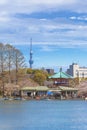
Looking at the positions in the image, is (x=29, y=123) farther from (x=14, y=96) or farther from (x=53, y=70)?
(x=53, y=70)

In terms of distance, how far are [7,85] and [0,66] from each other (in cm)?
423

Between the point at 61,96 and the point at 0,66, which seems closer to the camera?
the point at 0,66

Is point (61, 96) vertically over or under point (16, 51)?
under

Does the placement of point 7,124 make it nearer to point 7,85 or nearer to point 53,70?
point 7,85

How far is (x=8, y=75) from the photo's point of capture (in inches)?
3772

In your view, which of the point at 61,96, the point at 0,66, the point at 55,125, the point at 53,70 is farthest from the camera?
the point at 53,70

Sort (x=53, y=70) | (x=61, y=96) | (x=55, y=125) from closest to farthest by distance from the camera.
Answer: (x=55, y=125) → (x=61, y=96) → (x=53, y=70)

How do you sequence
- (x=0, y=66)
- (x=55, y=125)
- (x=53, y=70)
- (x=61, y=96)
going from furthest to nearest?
(x=53, y=70)
(x=61, y=96)
(x=0, y=66)
(x=55, y=125)

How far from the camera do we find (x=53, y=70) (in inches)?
7367

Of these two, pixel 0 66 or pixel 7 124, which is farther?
pixel 0 66

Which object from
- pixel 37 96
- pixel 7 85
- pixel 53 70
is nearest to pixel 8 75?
pixel 7 85

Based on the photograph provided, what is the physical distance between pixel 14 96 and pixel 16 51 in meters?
9.78

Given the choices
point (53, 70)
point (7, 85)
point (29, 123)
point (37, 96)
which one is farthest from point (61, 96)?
point (53, 70)

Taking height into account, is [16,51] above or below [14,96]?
above
